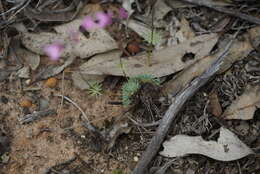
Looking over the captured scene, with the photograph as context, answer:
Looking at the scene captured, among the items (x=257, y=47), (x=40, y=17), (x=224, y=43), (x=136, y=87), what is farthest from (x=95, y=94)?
(x=257, y=47)

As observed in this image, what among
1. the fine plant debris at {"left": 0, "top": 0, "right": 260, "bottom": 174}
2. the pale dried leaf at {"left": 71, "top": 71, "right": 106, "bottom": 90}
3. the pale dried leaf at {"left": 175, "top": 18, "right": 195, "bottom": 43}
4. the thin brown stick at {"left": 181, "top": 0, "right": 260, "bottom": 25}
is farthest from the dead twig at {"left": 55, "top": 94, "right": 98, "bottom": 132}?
the thin brown stick at {"left": 181, "top": 0, "right": 260, "bottom": 25}

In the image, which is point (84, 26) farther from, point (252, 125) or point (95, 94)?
point (252, 125)

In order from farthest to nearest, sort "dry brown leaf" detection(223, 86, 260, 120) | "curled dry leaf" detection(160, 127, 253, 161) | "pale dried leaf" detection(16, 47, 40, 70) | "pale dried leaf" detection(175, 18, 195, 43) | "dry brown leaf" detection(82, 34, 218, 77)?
"pale dried leaf" detection(16, 47, 40, 70), "pale dried leaf" detection(175, 18, 195, 43), "dry brown leaf" detection(82, 34, 218, 77), "dry brown leaf" detection(223, 86, 260, 120), "curled dry leaf" detection(160, 127, 253, 161)

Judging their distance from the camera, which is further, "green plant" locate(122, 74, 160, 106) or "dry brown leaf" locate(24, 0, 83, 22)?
"dry brown leaf" locate(24, 0, 83, 22)

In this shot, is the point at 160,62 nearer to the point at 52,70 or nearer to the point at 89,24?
the point at 89,24

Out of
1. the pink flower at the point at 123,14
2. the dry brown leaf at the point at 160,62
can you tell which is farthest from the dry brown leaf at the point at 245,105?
the pink flower at the point at 123,14

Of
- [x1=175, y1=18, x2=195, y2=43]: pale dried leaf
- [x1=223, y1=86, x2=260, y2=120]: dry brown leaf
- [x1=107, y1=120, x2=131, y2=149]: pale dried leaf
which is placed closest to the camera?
[x1=223, y1=86, x2=260, y2=120]: dry brown leaf

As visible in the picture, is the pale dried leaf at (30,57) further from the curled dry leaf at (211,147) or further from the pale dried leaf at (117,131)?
the curled dry leaf at (211,147)

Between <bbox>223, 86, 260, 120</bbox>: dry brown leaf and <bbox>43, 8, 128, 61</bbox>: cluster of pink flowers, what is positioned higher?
<bbox>43, 8, 128, 61</bbox>: cluster of pink flowers

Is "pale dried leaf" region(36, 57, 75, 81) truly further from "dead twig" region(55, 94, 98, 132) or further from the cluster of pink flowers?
"dead twig" region(55, 94, 98, 132)
